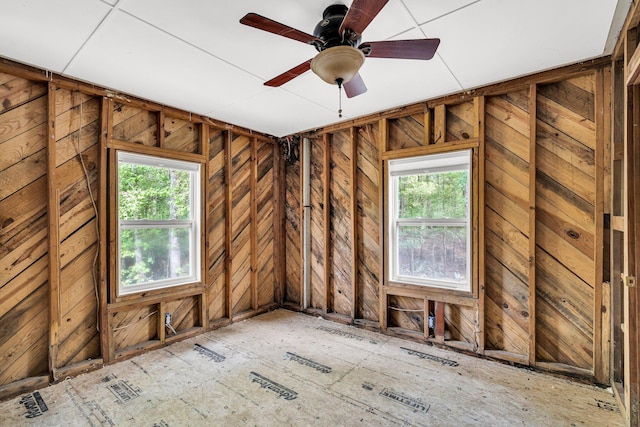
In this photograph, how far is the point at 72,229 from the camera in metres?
2.54

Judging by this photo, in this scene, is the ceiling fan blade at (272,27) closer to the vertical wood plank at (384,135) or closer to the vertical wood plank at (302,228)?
the vertical wood plank at (384,135)

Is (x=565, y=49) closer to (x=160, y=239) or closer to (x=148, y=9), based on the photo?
(x=148, y=9)

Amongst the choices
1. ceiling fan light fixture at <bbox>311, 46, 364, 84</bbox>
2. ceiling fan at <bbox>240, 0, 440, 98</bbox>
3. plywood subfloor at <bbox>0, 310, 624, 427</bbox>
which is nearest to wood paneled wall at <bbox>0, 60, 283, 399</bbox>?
plywood subfloor at <bbox>0, 310, 624, 427</bbox>

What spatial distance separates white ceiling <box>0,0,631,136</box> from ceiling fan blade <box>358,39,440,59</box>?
218mm

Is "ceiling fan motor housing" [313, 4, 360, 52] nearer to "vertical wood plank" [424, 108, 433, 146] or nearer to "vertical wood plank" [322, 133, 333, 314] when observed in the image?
"vertical wood plank" [424, 108, 433, 146]

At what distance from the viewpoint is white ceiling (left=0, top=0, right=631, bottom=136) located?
1.66 metres

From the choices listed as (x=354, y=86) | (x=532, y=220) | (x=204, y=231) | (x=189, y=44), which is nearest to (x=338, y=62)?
(x=354, y=86)

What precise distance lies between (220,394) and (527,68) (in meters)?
3.58

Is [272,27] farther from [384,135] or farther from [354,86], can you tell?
[384,135]

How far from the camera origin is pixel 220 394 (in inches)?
87.4

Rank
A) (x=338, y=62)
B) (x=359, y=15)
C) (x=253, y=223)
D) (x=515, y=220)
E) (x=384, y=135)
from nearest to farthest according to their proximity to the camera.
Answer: (x=359, y=15), (x=338, y=62), (x=515, y=220), (x=384, y=135), (x=253, y=223)

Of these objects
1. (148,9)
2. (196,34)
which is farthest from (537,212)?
(148,9)

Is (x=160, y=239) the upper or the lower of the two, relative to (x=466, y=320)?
upper

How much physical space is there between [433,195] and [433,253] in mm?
631
